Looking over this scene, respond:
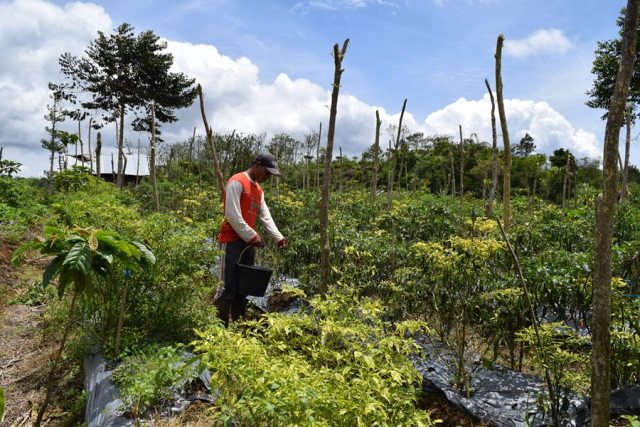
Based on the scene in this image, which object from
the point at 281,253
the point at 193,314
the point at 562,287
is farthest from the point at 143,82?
the point at 562,287

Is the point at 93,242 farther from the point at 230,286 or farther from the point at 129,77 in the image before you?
the point at 129,77

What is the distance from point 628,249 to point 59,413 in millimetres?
4817

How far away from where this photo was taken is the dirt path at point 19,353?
3.76m

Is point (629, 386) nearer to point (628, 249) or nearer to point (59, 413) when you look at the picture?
point (628, 249)

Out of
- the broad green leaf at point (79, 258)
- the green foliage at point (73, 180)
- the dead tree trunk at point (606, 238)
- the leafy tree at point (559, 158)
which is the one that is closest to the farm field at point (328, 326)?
the broad green leaf at point (79, 258)

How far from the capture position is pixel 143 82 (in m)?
22.8

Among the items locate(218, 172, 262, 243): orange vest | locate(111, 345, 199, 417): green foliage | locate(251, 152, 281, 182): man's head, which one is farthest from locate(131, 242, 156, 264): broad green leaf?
locate(251, 152, 281, 182): man's head

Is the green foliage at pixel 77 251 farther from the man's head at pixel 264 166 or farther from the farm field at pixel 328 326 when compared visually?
the man's head at pixel 264 166

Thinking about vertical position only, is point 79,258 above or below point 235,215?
below

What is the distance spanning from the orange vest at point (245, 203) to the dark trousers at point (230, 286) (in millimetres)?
75

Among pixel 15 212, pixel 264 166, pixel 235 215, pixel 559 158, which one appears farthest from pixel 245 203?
pixel 559 158

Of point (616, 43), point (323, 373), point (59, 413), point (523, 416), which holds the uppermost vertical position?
point (616, 43)

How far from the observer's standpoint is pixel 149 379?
2.92 metres

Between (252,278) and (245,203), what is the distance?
701mm
